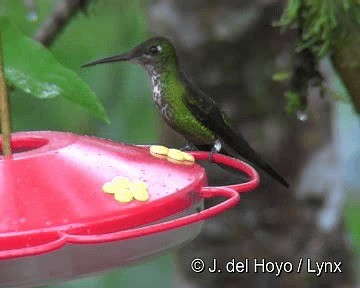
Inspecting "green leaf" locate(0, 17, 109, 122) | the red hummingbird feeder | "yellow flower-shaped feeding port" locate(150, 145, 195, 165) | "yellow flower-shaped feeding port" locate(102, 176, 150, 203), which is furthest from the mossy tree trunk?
"yellow flower-shaped feeding port" locate(102, 176, 150, 203)

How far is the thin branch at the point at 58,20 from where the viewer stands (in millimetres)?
2916

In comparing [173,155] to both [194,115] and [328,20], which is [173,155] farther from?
[328,20]

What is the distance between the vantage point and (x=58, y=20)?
296 cm

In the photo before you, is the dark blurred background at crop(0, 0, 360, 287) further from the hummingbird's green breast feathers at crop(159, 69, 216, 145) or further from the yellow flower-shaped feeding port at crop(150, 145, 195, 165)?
the yellow flower-shaped feeding port at crop(150, 145, 195, 165)

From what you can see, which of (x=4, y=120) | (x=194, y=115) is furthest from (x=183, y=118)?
(x=4, y=120)

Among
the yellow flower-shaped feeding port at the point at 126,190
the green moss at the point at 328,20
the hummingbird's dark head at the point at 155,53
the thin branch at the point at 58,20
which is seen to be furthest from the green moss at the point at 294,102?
the yellow flower-shaped feeding port at the point at 126,190

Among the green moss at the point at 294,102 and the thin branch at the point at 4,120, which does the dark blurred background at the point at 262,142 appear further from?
the thin branch at the point at 4,120

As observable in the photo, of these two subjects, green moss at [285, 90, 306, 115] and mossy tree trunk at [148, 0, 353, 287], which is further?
mossy tree trunk at [148, 0, 353, 287]

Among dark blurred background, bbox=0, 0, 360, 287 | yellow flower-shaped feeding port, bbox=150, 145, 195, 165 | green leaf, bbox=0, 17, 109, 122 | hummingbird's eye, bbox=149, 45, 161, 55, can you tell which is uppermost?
green leaf, bbox=0, 17, 109, 122

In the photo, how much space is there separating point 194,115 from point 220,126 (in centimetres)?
8

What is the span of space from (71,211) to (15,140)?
422 mm

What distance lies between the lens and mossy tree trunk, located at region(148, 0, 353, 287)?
3012 mm

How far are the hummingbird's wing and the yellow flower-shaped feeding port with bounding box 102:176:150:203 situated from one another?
36.0 inches

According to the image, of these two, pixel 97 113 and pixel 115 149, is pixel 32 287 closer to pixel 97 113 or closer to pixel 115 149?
pixel 115 149
